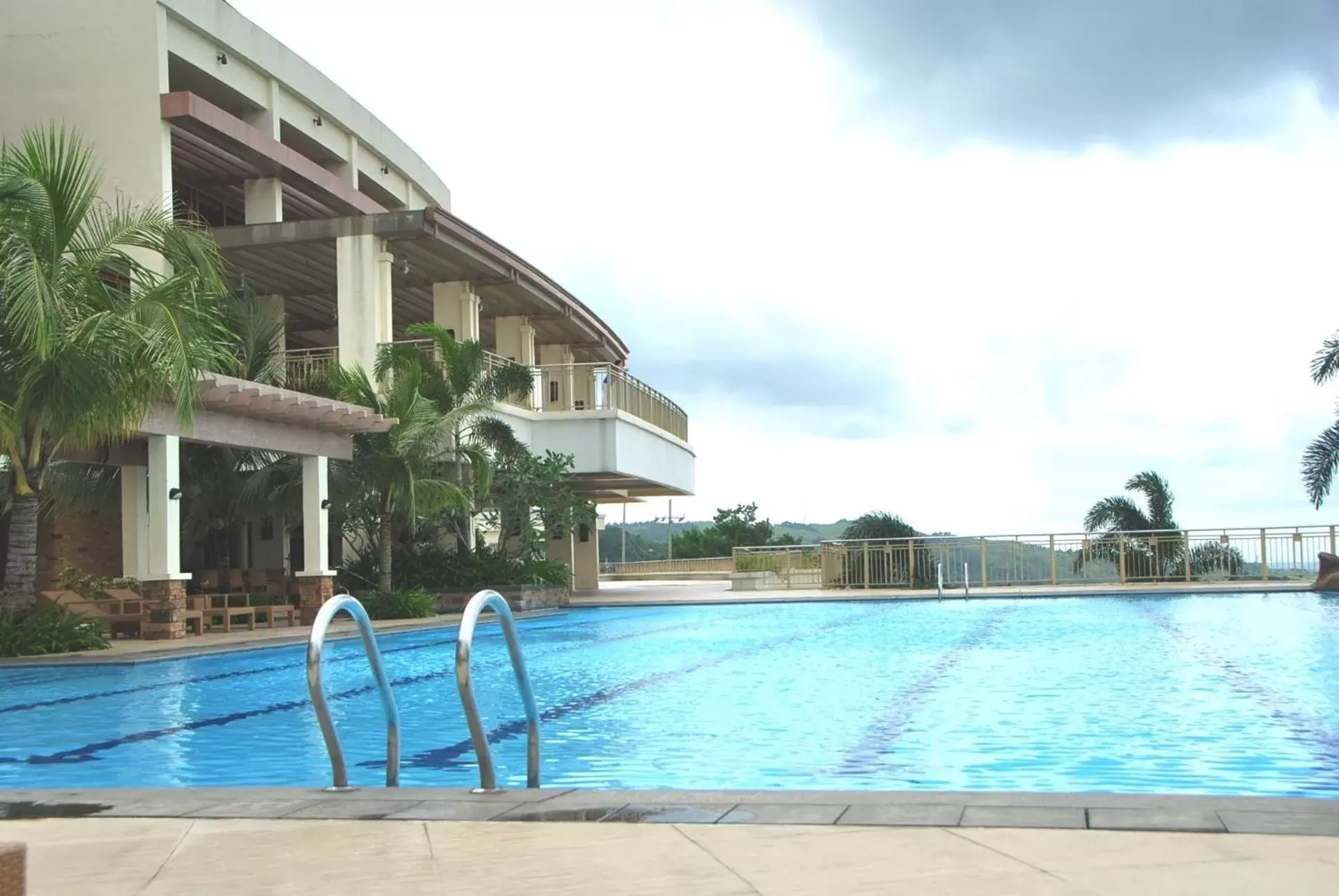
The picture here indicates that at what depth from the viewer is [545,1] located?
9.75 metres

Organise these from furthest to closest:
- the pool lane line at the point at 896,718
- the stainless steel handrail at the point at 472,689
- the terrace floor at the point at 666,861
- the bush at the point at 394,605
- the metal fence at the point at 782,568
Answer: the metal fence at the point at 782,568
the bush at the point at 394,605
the pool lane line at the point at 896,718
the stainless steel handrail at the point at 472,689
the terrace floor at the point at 666,861

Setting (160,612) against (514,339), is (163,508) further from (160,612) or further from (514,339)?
(514,339)

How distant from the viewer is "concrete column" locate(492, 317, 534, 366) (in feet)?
101

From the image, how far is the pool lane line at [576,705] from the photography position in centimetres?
742

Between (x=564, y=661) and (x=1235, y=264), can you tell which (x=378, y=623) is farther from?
(x=1235, y=264)

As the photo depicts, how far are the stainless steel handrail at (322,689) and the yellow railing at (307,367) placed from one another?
56.7 ft

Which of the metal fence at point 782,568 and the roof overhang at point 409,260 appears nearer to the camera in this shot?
the roof overhang at point 409,260

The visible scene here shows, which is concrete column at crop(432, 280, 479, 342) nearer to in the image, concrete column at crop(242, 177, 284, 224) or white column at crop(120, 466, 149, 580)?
concrete column at crop(242, 177, 284, 224)

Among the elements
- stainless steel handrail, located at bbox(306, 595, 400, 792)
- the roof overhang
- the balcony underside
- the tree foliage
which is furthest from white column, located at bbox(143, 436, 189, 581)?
the tree foliage

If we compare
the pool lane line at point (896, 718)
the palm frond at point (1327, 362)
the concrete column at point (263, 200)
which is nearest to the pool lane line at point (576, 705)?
the pool lane line at point (896, 718)

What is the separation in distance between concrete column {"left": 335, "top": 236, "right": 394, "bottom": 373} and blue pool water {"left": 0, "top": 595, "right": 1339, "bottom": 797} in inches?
373

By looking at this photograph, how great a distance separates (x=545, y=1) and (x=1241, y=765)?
7.19 metres

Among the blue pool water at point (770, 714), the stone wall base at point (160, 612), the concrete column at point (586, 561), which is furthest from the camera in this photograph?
the concrete column at point (586, 561)

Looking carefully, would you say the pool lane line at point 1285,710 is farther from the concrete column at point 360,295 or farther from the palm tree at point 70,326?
the concrete column at point 360,295
